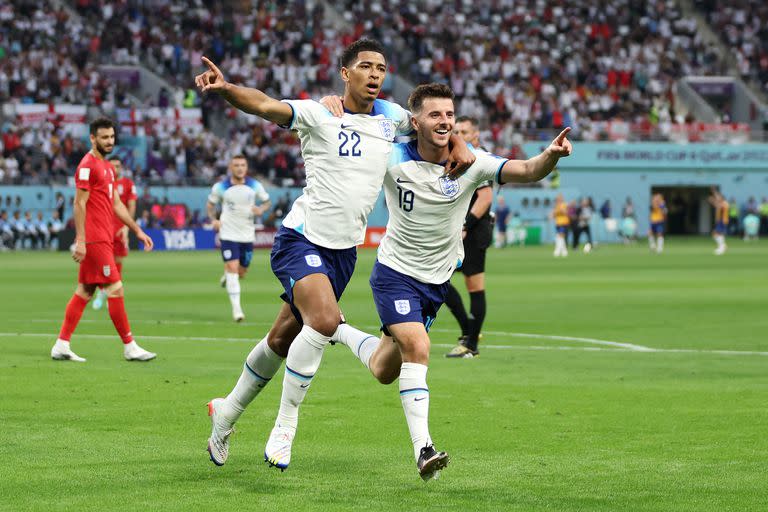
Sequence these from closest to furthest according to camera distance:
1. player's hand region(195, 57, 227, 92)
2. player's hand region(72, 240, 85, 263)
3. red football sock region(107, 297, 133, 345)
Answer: player's hand region(195, 57, 227, 92) < player's hand region(72, 240, 85, 263) < red football sock region(107, 297, 133, 345)

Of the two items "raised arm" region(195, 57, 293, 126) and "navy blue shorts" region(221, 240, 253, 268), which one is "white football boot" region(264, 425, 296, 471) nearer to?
"raised arm" region(195, 57, 293, 126)

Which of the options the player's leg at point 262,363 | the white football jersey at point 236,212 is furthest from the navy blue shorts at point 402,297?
the white football jersey at point 236,212

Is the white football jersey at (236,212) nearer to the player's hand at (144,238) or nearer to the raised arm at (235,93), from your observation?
the player's hand at (144,238)

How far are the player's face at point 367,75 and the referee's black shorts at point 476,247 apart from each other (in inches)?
235

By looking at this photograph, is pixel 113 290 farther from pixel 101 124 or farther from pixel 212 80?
pixel 212 80

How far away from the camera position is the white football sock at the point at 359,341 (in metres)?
7.88

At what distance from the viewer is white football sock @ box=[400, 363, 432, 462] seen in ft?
22.3

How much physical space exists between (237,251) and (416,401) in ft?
42.4

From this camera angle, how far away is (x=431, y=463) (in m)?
6.50

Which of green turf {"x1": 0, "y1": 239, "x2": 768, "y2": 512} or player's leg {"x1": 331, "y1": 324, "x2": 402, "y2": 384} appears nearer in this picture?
green turf {"x1": 0, "y1": 239, "x2": 768, "y2": 512}

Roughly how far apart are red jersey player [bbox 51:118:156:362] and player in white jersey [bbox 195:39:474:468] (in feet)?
18.0

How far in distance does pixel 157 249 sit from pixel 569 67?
76.0 ft

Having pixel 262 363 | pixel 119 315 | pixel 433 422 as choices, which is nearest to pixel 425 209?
pixel 262 363

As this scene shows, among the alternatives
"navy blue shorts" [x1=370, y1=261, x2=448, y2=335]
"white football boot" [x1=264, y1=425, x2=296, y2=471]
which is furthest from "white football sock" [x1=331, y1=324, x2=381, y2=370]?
"white football boot" [x1=264, y1=425, x2=296, y2=471]
